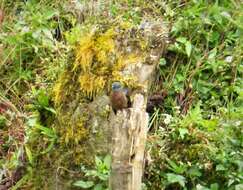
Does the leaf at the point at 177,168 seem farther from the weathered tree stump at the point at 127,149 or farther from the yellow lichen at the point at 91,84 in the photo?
the yellow lichen at the point at 91,84

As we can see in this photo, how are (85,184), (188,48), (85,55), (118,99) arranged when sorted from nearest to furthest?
1. (118,99)
2. (85,184)
3. (85,55)
4. (188,48)

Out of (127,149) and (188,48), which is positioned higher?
(188,48)

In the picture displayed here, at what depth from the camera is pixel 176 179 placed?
2.49 meters

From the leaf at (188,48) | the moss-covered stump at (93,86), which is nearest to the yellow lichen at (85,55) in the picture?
the moss-covered stump at (93,86)

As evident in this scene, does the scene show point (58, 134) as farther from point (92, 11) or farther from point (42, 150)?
point (92, 11)

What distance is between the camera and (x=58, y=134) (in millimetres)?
2697

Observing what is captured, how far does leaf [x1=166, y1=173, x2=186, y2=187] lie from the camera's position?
2.48 m

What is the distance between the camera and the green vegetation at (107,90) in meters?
2.60

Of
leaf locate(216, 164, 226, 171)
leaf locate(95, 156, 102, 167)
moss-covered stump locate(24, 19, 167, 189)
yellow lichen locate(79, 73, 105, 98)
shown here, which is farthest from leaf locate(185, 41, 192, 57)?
leaf locate(95, 156, 102, 167)

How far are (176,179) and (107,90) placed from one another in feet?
1.76

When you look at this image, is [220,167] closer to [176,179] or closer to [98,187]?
[176,179]

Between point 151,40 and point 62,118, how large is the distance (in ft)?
1.91

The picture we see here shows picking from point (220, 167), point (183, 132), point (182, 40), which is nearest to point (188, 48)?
point (182, 40)

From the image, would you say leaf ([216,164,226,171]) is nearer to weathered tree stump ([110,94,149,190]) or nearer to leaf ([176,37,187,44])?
weathered tree stump ([110,94,149,190])
